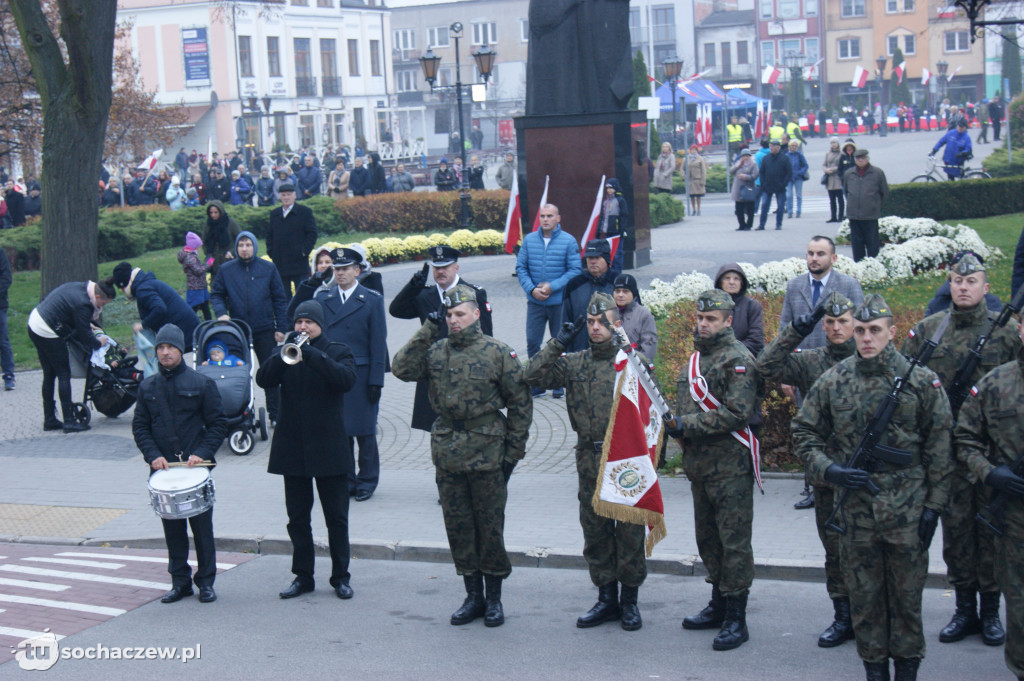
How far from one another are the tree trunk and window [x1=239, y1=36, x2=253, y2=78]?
53.5 meters

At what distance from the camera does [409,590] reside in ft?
25.1

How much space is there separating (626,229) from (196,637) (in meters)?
12.9

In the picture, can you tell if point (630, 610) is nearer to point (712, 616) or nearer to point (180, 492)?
point (712, 616)

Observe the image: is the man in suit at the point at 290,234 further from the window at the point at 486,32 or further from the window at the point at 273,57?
the window at the point at 486,32

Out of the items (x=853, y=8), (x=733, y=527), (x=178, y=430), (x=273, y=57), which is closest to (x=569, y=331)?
(x=733, y=527)

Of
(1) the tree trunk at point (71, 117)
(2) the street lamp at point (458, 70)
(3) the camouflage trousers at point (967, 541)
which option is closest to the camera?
(3) the camouflage trousers at point (967, 541)

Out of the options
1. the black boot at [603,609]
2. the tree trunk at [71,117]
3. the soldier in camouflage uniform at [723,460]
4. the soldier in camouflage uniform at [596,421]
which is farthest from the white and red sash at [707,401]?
the tree trunk at [71,117]

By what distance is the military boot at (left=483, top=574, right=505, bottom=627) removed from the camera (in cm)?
681

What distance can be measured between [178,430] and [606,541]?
3.06 m

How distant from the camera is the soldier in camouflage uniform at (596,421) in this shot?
6449 millimetres

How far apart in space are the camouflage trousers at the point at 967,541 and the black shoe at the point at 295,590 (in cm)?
410

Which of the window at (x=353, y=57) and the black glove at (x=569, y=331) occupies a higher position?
the window at (x=353, y=57)

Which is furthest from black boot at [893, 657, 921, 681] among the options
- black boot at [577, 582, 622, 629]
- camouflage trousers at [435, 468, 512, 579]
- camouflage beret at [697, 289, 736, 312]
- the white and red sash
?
camouflage trousers at [435, 468, 512, 579]

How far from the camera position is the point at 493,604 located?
6863 millimetres
